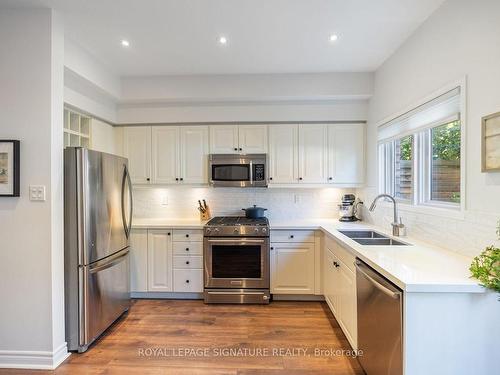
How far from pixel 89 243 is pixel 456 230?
9.06 feet

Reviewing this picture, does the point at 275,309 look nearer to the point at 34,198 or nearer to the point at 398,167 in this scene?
the point at 398,167

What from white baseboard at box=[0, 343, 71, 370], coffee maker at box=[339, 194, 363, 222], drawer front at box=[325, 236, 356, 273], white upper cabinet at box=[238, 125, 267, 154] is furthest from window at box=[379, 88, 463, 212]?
white baseboard at box=[0, 343, 71, 370]

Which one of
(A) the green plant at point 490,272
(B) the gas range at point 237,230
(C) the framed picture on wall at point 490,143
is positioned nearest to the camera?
(A) the green plant at point 490,272

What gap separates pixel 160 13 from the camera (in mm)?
2121

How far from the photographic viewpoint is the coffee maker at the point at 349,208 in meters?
3.55

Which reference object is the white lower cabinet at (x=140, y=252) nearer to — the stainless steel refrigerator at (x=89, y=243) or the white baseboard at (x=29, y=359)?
the stainless steel refrigerator at (x=89, y=243)

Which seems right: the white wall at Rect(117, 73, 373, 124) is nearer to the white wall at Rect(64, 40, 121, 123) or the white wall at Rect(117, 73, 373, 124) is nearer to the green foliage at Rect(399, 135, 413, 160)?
the white wall at Rect(64, 40, 121, 123)

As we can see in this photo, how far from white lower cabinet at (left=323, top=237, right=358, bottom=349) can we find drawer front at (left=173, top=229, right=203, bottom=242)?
4.73 ft

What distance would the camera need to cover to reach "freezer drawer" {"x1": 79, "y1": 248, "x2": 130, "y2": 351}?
2.25m

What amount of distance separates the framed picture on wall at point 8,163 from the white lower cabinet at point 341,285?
2634 mm

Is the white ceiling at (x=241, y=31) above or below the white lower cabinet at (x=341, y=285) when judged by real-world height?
above

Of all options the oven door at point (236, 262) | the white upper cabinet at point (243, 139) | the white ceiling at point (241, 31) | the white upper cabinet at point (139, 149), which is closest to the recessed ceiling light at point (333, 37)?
the white ceiling at point (241, 31)

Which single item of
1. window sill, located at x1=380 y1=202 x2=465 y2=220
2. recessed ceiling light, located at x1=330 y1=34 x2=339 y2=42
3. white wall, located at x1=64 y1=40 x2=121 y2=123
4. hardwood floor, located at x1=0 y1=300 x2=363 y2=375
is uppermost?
recessed ceiling light, located at x1=330 y1=34 x2=339 y2=42

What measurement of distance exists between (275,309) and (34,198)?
97.3 inches
